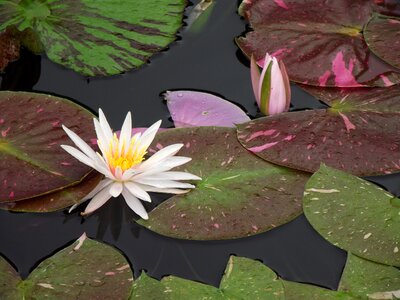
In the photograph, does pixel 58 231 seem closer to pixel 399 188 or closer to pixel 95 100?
pixel 95 100

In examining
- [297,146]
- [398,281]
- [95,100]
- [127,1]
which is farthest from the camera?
[127,1]

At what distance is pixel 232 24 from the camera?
8.20ft

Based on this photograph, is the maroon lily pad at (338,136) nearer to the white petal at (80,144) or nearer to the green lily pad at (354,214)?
the green lily pad at (354,214)

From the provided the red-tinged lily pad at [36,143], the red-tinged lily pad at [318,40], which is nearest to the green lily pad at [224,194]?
the red-tinged lily pad at [36,143]

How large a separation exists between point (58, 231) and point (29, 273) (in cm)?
14

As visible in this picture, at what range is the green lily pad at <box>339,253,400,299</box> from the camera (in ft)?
5.57

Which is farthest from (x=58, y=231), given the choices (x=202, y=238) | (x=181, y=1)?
(x=181, y=1)

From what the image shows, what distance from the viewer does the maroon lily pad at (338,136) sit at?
1.97 meters

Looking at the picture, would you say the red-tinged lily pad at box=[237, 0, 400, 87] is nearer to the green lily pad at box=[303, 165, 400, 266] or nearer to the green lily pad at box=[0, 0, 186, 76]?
the green lily pad at box=[0, 0, 186, 76]

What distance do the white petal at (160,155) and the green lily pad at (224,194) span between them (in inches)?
3.1

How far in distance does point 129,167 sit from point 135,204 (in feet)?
0.31

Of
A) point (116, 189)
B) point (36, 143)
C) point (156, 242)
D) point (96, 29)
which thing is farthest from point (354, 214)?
point (96, 29)

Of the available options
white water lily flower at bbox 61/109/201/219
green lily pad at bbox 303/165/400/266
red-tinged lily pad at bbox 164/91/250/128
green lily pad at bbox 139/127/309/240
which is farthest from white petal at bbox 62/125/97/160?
green lily pad at bbox 303/165/400/266

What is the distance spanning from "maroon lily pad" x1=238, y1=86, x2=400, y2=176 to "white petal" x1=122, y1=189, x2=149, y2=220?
1.15 feet
